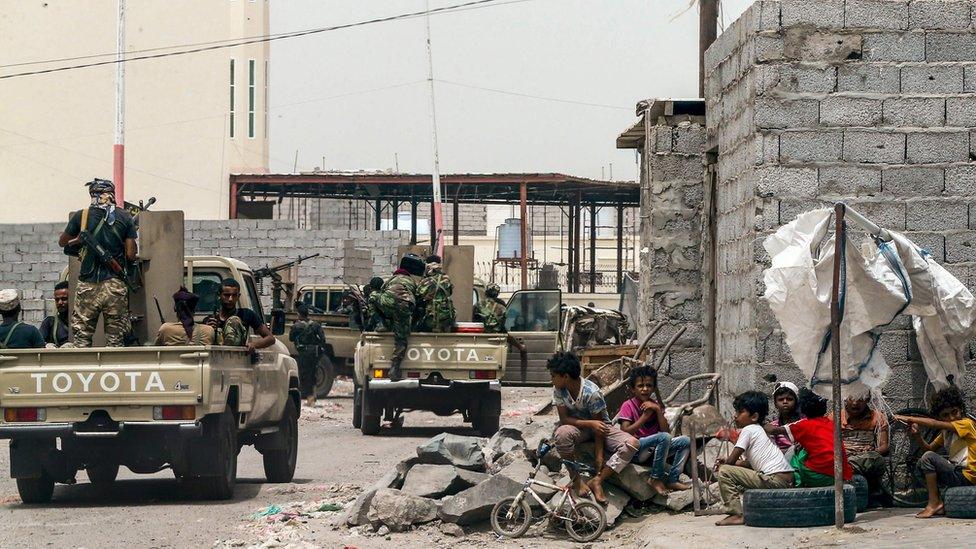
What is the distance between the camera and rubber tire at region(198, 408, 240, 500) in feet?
37.9

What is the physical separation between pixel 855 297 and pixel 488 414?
9300mm

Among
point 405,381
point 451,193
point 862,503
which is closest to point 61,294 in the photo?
point 405,381

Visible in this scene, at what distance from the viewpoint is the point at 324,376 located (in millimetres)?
25281

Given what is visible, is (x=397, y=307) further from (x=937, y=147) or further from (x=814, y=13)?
(x=937, y=147)

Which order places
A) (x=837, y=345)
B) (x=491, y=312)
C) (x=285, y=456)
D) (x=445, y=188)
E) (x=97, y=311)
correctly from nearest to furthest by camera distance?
(x=837, y=345) < (x=97, y=311) < (x=285, y=456) < (x=491, y=312) < (x=445, y=188)

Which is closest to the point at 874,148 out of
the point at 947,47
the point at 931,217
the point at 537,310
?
the point at 931,217

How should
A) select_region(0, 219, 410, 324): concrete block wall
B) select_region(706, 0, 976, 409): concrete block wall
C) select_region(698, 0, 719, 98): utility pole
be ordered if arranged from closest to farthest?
select_region(706, 0, 976, 409): concrete block wall < select_region(698, 0, 719, 98): utility pole < select_region(0, 219, 410, 324): concrete block wall

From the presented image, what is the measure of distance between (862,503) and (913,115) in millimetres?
2957

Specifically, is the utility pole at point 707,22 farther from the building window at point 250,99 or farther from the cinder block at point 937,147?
the building window at point 250,99

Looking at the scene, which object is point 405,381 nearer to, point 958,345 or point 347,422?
point 347,422

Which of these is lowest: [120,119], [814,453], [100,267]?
[814,453]

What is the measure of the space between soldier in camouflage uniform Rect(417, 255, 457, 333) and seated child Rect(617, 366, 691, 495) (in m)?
7.90

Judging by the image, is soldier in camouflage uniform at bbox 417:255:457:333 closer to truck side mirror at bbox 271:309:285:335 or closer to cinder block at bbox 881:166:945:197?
truck side mirror at bbox 271:309:285:335

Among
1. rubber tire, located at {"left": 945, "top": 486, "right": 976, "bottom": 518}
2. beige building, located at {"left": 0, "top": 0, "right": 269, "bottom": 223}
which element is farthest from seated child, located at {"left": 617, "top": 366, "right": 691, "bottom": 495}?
beige building, located at {"left": 0, "top": 0, "right": 269, "bottom": 223}
